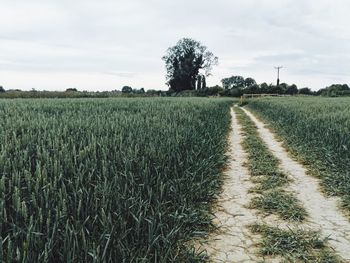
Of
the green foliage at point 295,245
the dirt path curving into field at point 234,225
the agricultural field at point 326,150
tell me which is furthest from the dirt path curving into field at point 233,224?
the agricultural field at point 326,150

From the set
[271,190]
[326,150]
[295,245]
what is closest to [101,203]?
[295,245]

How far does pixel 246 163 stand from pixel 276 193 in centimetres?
238

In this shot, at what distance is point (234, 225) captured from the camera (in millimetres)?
3961

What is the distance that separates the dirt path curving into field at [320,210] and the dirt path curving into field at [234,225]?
752mm

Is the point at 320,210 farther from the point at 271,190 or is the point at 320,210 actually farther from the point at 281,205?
the point at 271,190

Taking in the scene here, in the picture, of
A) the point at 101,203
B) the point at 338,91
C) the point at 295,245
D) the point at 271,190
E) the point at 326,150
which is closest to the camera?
the point at 101,203

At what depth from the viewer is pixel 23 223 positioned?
2227 millimetres

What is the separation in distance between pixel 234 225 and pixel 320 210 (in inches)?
54.3

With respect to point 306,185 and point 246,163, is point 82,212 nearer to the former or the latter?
point 306,185

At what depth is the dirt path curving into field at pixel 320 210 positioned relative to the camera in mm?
3553

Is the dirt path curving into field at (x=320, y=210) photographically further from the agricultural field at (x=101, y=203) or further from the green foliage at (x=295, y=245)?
the agricultural field at (x=101, y=203)

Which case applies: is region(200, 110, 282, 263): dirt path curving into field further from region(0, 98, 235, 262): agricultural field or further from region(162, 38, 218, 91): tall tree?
region(162, 38, 218, 91): tall tree

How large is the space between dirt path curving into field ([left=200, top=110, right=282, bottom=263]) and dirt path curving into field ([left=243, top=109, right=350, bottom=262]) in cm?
75

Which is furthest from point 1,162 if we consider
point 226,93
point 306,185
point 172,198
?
point 226,93
